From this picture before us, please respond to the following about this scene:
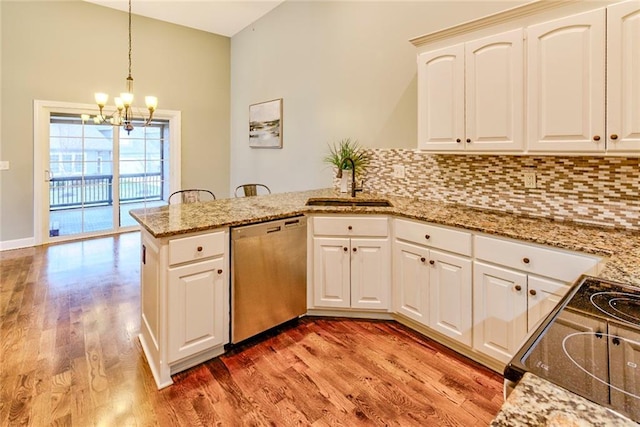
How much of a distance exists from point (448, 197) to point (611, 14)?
152 cm

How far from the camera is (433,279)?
245cm

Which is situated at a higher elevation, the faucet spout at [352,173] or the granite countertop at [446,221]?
the faucet spout at [352,173]

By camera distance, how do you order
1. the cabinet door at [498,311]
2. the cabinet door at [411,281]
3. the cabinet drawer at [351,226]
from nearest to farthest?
1. the cabinet door at [498,311]
2. the cabinet door at [411,281]
3. the cabinet drawer at [351,226]

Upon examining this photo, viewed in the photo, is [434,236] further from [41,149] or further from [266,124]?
[41,149]

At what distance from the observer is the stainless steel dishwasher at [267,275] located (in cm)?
237

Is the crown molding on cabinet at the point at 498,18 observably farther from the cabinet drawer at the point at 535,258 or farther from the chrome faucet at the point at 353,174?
the cabinet drawer at the point at 535,258

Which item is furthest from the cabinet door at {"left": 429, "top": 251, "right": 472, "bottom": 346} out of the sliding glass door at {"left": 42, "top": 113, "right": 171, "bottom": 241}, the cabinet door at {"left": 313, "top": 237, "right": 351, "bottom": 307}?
the sliding glass door at {"left": 42, "top": 113, "right": 171, "bottom": 241}

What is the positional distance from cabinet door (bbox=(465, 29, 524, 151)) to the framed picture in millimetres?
3017

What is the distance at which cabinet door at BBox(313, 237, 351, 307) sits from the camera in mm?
2799

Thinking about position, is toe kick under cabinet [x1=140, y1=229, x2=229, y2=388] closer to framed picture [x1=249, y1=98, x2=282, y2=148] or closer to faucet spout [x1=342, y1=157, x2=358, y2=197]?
faucet spout [x1=342, y1=157, x2=358, y2=197]

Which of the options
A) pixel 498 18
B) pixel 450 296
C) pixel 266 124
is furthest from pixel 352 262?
pixel 266 124

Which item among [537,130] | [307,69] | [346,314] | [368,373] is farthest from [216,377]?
[307,69]

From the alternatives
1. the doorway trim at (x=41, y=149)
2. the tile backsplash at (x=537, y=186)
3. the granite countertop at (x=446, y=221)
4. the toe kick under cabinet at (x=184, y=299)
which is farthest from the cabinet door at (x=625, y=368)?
the doorway trim at (x=41, y=149)

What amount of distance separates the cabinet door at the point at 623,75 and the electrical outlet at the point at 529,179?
1.94 feet
